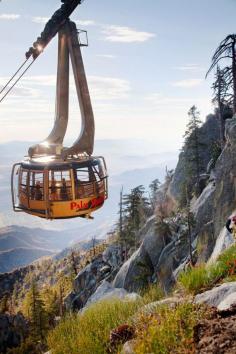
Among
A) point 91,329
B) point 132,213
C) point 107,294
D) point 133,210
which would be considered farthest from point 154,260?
point 91,329

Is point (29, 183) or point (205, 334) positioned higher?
point (29, 183)

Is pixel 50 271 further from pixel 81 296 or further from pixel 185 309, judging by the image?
pixel 185 309

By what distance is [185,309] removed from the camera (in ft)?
25.0

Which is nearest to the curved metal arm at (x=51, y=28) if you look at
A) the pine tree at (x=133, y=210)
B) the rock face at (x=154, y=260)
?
the rock face at (x=154, y=260)

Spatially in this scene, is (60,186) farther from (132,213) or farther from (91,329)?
(132,213)

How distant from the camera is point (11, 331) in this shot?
76.2m

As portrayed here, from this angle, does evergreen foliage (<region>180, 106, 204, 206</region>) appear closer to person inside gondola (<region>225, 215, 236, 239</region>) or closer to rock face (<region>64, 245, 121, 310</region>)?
rock face (<region>64, 245, 121, 310</region>)

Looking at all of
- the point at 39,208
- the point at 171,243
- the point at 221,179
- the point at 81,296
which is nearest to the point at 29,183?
the point at 39,208

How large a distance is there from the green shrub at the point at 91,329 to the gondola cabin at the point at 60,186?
311 cm

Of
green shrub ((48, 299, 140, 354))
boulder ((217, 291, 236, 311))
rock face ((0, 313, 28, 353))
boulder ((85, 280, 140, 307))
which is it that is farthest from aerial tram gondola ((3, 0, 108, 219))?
rock face ((0, 313, 28, 353))

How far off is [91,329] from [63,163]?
187 inches

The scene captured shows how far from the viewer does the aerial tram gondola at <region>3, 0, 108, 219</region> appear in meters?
10.7

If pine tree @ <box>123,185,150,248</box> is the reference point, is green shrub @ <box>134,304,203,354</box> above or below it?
above

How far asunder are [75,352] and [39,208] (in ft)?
16.3
